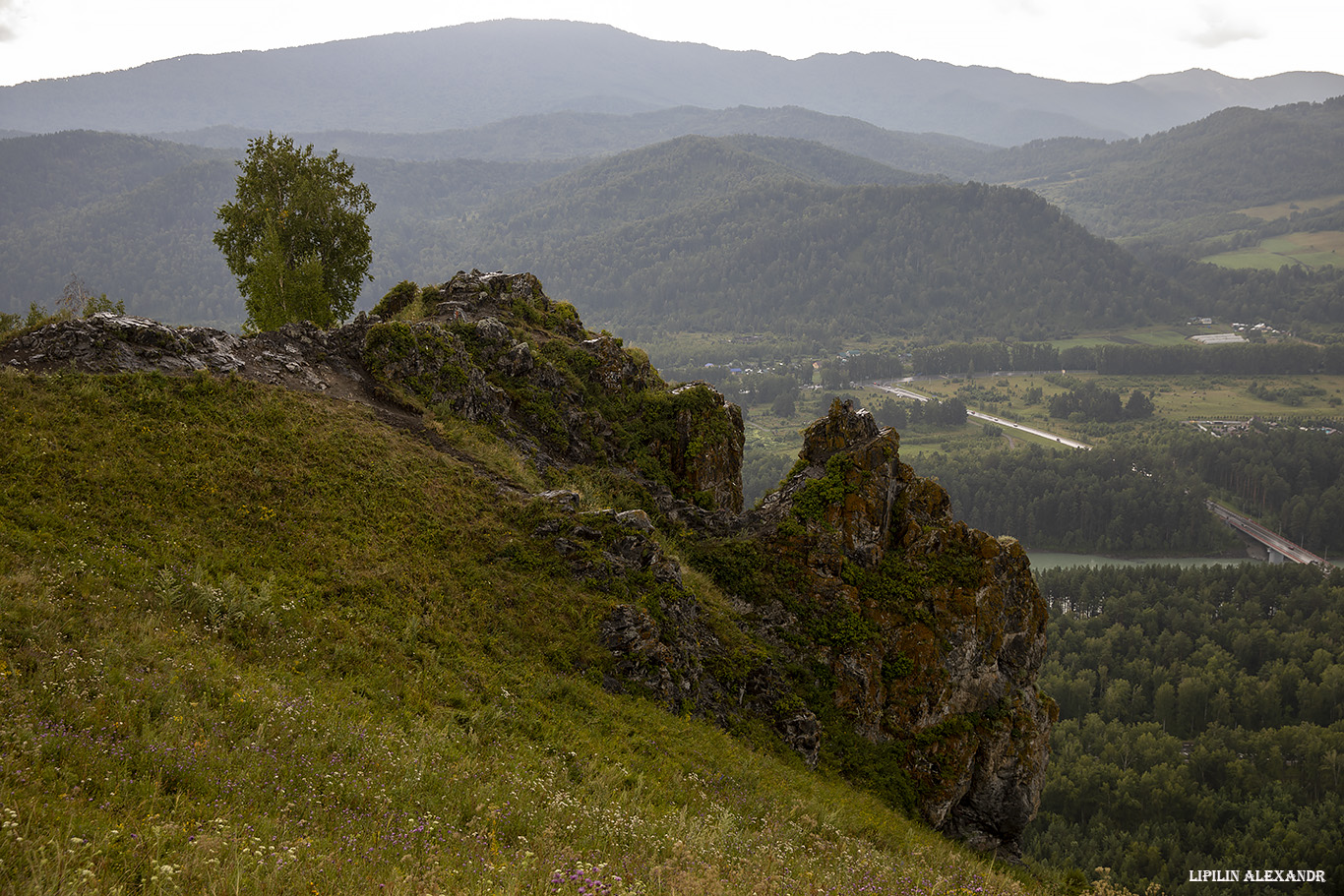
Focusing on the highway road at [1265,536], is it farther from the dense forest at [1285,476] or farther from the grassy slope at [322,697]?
the grassy slope at [322,697]

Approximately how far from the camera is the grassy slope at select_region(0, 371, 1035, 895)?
905 centimetres

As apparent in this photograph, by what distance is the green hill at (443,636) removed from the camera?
972 centimetres

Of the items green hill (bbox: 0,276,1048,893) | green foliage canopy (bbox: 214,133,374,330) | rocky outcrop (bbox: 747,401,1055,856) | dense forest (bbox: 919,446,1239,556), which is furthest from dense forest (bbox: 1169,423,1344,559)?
green foliage canopy (bbox: 214,133,374,330)

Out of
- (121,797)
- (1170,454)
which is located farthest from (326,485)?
(1170,454)

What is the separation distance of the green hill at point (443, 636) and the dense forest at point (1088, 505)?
443 feet

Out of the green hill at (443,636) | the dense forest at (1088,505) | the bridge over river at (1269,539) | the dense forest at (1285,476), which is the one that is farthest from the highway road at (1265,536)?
the green hill at (443,636)

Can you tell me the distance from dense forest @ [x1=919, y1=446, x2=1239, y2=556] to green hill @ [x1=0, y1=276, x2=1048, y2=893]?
135m

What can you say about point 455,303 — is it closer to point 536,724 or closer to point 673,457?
point 673,457

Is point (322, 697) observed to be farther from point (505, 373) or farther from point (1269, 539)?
point (1269, 539)

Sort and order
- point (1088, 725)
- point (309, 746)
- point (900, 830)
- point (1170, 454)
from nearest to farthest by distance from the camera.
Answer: point (309, 746) < point (900, 830) < point (1088, 725) < point (1170, 454)

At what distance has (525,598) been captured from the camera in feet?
66.6

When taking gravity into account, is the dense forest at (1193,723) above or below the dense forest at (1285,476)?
below

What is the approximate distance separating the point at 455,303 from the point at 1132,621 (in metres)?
119

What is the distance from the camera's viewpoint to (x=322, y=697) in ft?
45.0
